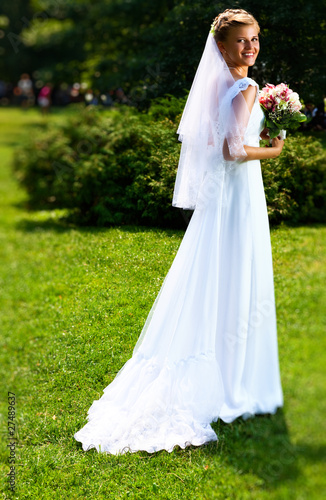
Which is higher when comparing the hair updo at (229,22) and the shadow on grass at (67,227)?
the hair updo at (229,22)

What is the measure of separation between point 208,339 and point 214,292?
0.27 meters

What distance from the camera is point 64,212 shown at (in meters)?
5.24

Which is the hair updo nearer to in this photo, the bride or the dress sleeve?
the bride

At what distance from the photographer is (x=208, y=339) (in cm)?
299

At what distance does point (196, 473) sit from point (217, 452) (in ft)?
0.61

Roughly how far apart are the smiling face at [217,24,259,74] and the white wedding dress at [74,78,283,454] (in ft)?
0.56

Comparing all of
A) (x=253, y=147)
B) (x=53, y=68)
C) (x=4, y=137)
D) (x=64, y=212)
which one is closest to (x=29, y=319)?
(x=64, y=212)

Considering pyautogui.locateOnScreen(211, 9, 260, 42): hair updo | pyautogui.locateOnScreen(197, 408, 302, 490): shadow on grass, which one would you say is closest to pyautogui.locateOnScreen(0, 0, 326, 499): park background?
pyautogui.locateOnScreen(197, 408, 302, 490): shadow on grass

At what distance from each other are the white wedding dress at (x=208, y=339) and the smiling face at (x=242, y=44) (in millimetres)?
170

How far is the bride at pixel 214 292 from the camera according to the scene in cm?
267

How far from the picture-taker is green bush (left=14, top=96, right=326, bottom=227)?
3096mm

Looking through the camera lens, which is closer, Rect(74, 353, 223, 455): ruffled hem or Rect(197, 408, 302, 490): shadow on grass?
Rect(197, 408, 302, 490): shadow on grass

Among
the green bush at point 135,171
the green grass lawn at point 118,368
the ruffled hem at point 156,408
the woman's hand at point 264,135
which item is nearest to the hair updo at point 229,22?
the woman's hand at point 264,135

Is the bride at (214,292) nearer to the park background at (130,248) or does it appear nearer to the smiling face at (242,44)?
the smiling face at (242,44)
